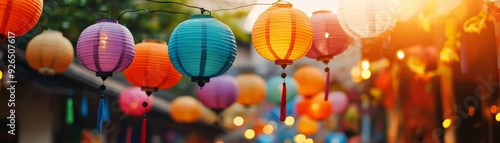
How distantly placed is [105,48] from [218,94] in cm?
329

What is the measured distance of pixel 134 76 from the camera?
17.4 feet

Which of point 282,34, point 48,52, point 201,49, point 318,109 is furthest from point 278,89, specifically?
point 201,49

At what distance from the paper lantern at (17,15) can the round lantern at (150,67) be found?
48.2 inches

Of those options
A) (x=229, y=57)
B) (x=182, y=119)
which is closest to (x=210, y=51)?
(x=229, y=57)

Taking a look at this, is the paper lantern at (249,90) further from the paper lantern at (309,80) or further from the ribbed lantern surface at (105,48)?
the ribbed lantern surface at (105,48)

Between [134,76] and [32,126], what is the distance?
5.49m

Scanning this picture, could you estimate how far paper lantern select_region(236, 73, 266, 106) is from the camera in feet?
28.5

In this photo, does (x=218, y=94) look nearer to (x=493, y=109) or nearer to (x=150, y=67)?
(x=150, y=67)

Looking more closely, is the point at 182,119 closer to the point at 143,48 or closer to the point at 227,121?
the point at 143,48

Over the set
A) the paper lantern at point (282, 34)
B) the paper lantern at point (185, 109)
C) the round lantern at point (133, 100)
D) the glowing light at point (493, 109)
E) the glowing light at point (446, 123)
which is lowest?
the paper lantern at point (185, 109)

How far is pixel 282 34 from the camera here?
4.75 meters

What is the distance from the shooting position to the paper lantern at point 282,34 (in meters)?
4.74

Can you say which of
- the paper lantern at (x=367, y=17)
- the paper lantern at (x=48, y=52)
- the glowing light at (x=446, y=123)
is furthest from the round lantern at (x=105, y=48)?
the glowing light at (x=446, y=123)

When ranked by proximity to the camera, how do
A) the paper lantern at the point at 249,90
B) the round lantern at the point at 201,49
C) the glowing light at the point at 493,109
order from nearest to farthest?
the round lantern at the point at 201,49
the glowing light at the point at 493,109
the paper lantern at the point at 249,90
